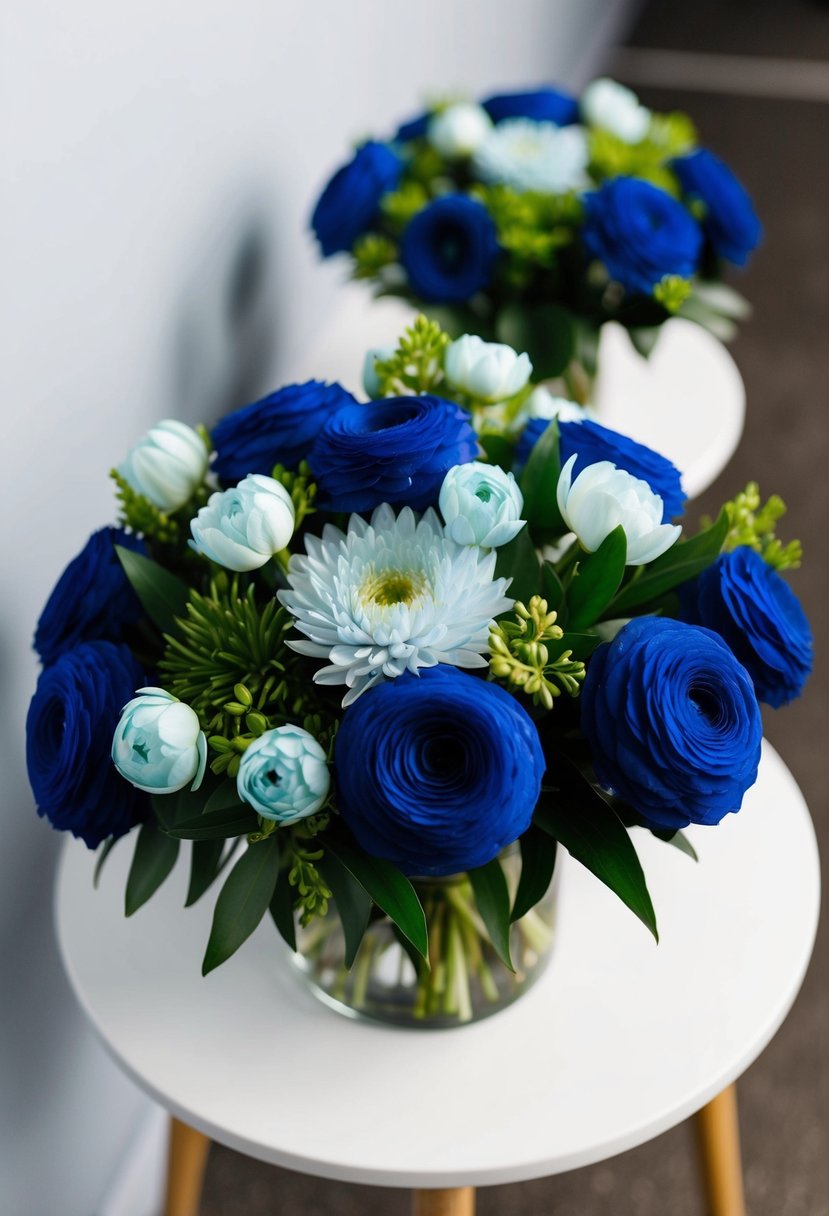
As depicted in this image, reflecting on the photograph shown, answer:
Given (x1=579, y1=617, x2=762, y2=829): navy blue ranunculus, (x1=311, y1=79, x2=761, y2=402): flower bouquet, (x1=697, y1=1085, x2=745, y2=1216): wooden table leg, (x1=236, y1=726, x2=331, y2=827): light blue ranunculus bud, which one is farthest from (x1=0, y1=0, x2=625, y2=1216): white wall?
(x1=697, y1=1085, x2=745, y2=1216): wooden table leg

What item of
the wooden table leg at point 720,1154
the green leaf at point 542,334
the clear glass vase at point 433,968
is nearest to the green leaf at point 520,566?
the clear glass vase at point 433,968

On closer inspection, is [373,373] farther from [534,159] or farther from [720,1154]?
[720,1154]

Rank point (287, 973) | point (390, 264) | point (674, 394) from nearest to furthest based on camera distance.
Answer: point (287, 973) → point (390, 264) → point (674, 394)

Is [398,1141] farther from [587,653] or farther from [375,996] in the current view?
[587,653]

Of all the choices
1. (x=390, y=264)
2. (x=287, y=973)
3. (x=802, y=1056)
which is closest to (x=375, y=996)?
(x=287, y=973)

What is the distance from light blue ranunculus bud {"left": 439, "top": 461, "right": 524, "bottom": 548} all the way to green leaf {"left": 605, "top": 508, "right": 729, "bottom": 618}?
0.10 m

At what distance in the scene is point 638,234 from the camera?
1.07 metres

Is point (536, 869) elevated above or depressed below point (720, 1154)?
above

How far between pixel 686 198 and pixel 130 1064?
0.96m

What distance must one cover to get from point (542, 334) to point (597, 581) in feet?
1.77

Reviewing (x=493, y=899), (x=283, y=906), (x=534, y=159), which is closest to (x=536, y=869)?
(x=493, y=899)

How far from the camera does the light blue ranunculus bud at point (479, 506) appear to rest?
1.99 ft

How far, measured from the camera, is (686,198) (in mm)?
1229

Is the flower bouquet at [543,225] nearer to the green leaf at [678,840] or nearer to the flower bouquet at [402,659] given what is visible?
the flower bouquet at [402,659]
